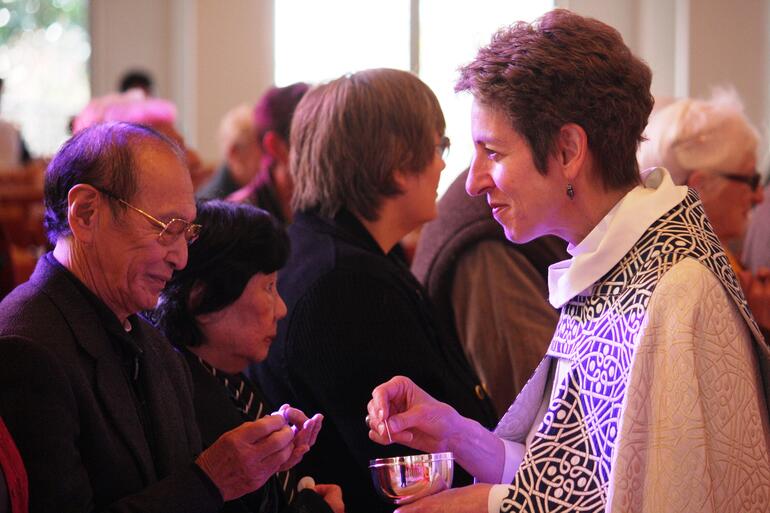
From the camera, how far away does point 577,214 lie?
2.11 meters

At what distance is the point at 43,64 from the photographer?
1221 cm

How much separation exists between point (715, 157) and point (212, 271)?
2.18m

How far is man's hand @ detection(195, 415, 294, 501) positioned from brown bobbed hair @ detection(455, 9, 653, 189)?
2.39 ft

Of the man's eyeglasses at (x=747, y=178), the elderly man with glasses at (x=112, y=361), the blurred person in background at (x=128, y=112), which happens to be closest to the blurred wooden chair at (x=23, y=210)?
the blurred person in background at (x=128, y=112)

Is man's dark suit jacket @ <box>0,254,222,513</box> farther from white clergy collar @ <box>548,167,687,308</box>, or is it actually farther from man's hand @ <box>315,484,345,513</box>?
white clergy collar @ <box>548,167,687,308</box>

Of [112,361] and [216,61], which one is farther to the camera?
[216,61]

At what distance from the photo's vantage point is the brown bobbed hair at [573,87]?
2027mm

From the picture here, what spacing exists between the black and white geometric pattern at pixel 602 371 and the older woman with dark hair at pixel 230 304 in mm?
732

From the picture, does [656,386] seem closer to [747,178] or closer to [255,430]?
[255,430]

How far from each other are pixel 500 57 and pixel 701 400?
2.46ft

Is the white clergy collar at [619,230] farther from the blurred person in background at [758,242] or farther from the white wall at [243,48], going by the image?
the white wall at [243,48]

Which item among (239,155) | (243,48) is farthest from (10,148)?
(239,155)

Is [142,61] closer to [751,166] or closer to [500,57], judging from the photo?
[751,166]

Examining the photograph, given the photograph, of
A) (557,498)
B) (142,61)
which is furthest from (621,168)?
(142,61)
